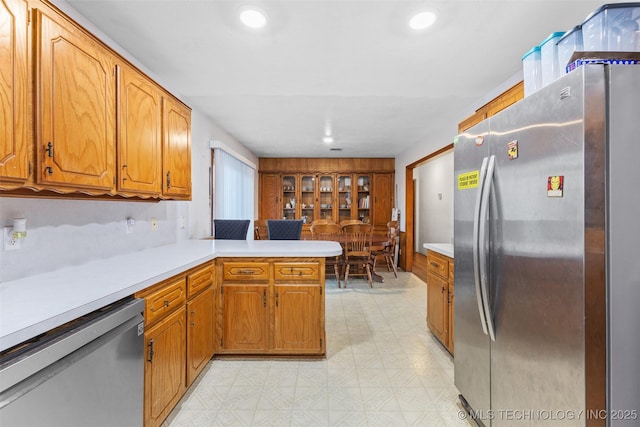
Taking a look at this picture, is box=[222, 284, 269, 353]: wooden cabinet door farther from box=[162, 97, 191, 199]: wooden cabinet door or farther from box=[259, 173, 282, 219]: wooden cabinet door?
box=[259, 173, 282, 219]: wooden cabinet door

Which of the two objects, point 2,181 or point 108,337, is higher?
point 2,181

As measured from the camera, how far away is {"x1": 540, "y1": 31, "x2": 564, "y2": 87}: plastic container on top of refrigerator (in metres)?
1.26

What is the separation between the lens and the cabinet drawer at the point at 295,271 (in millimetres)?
2273

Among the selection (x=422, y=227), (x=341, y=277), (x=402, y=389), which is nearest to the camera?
(x=402, y=389)

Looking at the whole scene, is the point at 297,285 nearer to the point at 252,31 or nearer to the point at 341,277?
the point at 252,31

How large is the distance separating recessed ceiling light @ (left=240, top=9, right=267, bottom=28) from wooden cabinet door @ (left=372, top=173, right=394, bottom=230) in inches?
201

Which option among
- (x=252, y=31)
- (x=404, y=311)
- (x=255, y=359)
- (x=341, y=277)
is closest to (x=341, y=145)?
(x=341, y=277)

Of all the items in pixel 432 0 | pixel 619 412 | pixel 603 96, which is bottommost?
pixel 619 412

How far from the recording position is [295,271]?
89.7 inches

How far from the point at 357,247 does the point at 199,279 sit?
3156 mm

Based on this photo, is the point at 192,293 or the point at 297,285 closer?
the point at 192,293

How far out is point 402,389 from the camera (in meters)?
2.01

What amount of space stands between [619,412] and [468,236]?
2.90 feet

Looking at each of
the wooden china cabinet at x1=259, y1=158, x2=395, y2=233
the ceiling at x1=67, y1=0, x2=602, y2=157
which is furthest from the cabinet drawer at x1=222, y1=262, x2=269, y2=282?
the wooden china cabinet at x1=259, y1=158, x2=395, y2=233
